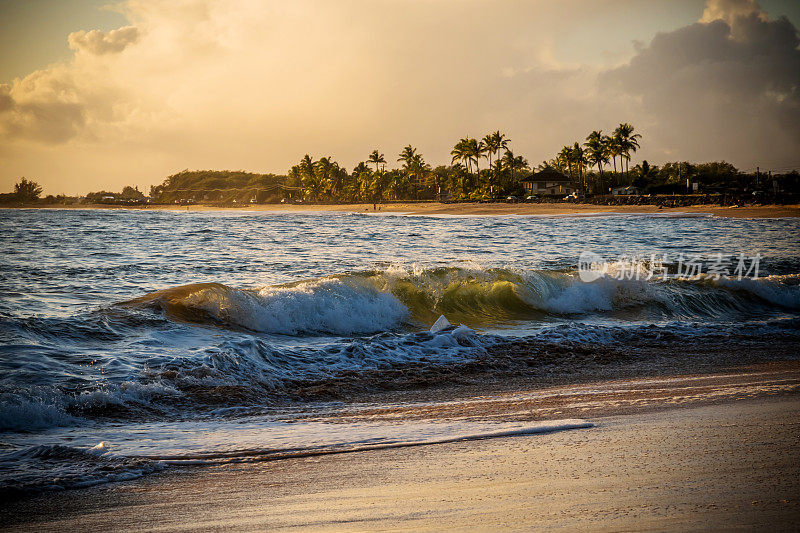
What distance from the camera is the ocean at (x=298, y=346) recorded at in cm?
474

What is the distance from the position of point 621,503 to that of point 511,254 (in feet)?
73.4

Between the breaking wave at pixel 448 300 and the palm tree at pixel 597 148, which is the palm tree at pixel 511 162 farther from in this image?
the breaking wave at pixel 448 300

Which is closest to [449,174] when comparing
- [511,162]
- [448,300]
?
[511,162]

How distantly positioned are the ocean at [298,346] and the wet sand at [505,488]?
0.35 metres

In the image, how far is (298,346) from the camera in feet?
29.5

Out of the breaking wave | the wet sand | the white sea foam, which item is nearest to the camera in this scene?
the wet sand

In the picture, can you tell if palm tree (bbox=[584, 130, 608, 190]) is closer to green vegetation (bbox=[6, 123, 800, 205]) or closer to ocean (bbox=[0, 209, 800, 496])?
green vegetation (bbox=[6, 123, 800, 205])

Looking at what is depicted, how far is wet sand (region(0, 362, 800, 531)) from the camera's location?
2.90 metres

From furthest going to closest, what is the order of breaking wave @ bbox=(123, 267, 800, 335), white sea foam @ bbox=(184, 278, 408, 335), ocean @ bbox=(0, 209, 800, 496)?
breaking wave @ bbox=(123, 267, 800, 335) < white sea foam @ bbox=(184, 278, 408, 335) < ocean @ bbox=(0, 209, 800, 496)

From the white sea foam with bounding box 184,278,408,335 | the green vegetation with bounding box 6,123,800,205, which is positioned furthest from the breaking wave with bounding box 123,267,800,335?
the green vegetation with bounding box 6,123,800,205

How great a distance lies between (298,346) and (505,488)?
238 inches

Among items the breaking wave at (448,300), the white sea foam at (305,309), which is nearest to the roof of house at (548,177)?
the breaking wave at (448,300)

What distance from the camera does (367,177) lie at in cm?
13325

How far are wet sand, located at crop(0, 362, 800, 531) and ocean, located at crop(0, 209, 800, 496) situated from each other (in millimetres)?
347
